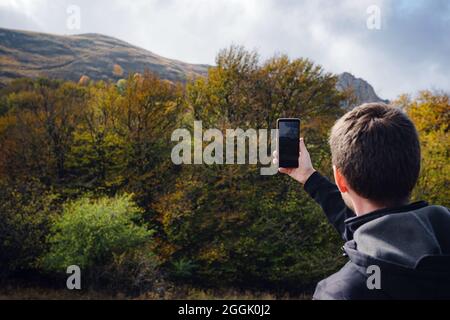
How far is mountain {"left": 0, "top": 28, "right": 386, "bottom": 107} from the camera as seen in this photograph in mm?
107825

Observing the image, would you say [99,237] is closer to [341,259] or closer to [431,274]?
[341,259]

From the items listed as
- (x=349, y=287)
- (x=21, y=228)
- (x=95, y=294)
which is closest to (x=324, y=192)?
(x=349, y=287)

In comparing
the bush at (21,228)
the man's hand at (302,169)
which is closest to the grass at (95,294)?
the bush at (21,228)

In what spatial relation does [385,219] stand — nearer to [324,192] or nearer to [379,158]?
[379,158]

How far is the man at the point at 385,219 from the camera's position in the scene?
1.65 m

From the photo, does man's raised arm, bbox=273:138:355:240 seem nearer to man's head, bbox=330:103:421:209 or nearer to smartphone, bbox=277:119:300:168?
smartphone, bbox=277:119:300:168

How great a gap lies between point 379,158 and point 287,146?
104 cm

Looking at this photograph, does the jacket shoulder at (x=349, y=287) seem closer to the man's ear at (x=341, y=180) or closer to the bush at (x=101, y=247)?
the man's ear at (x=341, y=180)

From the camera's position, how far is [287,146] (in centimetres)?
284

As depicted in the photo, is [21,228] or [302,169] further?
[21,228]

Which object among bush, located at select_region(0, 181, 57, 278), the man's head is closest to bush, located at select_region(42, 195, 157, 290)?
bush, located at select_region(0, 181, 57, 278)

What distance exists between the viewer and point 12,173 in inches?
953
